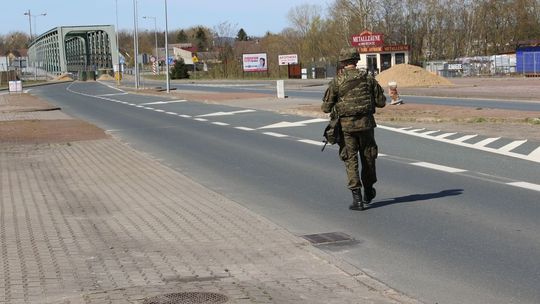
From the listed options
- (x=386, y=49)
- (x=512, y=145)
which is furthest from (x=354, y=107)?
(x=386, y=49)

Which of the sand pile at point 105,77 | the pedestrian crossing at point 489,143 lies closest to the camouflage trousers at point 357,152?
the pedestrian crossing at point 489,143

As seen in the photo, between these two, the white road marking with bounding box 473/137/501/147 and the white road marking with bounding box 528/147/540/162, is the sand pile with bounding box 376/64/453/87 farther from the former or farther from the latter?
the white road marking with bounding box 528/147/540/162

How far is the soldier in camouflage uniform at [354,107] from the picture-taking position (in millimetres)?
8328

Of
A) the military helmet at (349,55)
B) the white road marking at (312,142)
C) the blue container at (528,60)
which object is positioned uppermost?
the blue container at (528,60)

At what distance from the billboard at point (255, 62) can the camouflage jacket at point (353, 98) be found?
8294cm

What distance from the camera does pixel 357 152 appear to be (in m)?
8.52

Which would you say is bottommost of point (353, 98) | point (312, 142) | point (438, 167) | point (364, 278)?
point (364, 278)

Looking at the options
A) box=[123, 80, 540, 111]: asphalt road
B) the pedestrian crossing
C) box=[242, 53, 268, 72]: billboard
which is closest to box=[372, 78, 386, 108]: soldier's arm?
the pedestrian crossing

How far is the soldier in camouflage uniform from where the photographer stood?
8.33 meters

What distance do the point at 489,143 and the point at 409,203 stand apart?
7119 millimetres

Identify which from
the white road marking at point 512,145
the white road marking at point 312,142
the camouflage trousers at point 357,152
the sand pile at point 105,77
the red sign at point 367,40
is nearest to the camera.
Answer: the camouflage trousers at point 357,152

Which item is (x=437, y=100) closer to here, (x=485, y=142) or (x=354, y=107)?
(x=485, y=142)

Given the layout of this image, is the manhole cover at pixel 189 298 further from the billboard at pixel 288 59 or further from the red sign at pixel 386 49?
the billboard at pixel 288 59

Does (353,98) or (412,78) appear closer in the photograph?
(353,98)
